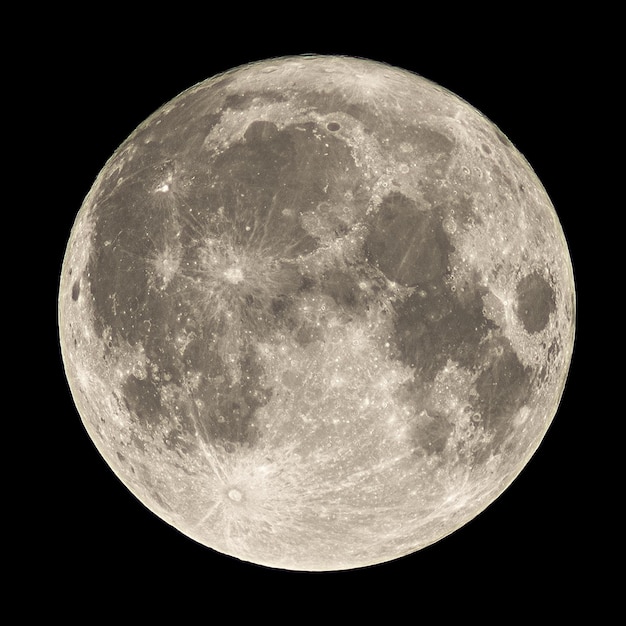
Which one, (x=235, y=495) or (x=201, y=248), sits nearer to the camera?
(x=201, y=248)

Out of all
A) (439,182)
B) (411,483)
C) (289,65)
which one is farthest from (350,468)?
(289,65)

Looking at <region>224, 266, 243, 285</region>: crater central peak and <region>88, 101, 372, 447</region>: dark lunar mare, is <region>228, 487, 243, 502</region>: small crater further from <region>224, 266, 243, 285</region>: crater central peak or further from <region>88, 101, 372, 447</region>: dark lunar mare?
<region>224, 266, 243, 285</region>: crater central peak

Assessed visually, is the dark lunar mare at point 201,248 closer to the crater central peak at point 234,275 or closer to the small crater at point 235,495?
the crater central peak at point 234,275

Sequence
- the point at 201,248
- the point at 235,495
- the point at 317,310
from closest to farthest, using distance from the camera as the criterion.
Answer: the point at 317,310 → the point at 201,248 → the point at 235,495

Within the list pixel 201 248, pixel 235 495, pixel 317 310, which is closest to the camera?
pixel 317 310

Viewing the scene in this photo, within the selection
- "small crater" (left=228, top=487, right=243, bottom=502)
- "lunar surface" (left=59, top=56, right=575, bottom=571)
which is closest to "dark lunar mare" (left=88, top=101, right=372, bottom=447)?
"lunar surface" (left=59, top=56, right=575, bottom=571)

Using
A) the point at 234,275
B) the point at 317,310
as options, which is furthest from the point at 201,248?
the point at 317,310

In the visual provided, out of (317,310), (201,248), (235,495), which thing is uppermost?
(201,248)

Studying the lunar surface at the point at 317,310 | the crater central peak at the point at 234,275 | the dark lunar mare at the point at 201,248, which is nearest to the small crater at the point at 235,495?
the lunar surface at the point at 317,310

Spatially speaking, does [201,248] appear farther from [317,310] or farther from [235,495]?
[235,495]
